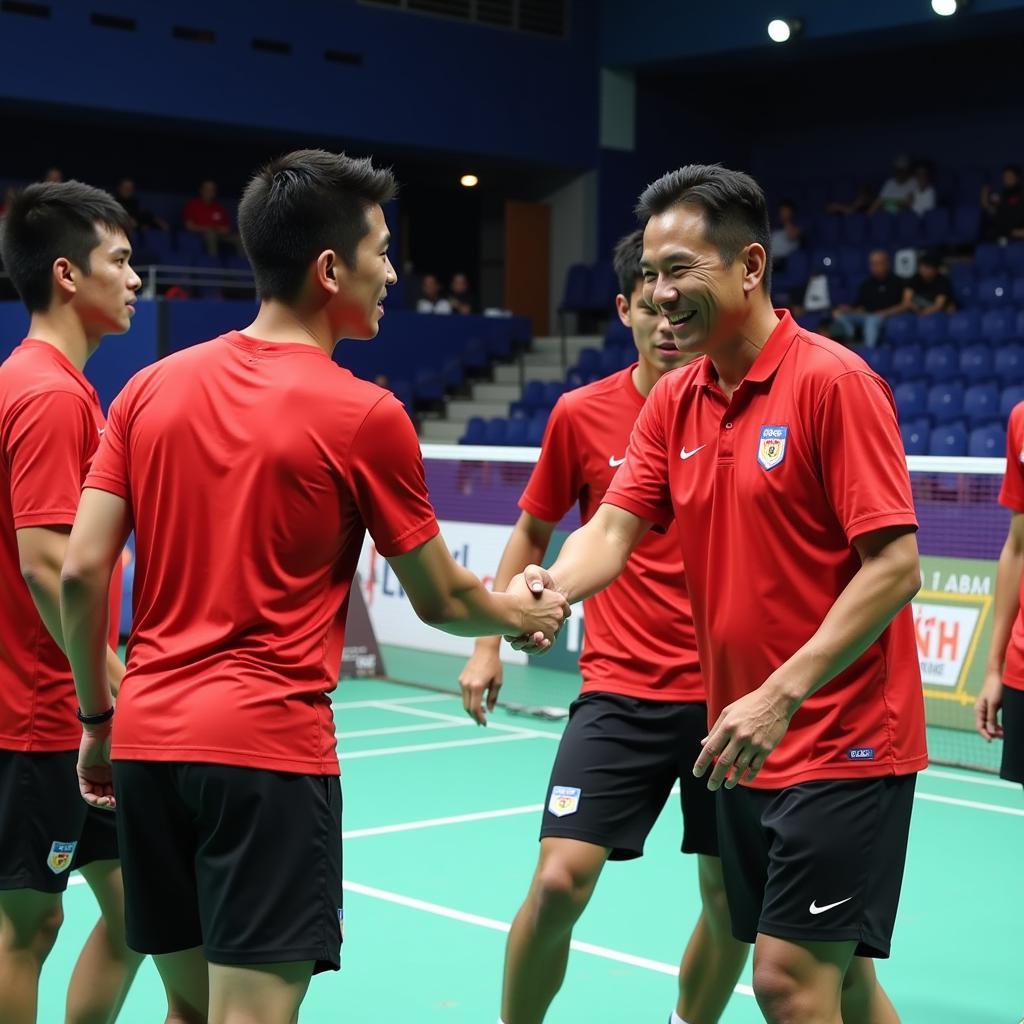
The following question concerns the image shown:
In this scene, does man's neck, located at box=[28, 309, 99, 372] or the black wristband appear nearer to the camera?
the black wristband

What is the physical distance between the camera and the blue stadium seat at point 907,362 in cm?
1650

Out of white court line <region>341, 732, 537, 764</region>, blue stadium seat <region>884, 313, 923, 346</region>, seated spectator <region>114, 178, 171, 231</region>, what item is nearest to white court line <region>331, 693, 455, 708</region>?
white court line <region>341, 732, 537, 764</region>

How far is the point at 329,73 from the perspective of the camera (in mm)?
21703

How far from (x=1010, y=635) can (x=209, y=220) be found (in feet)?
57.7

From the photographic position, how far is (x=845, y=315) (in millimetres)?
18406

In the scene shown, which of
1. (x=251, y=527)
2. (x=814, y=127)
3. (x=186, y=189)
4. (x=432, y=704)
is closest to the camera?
(x=251, y=527)

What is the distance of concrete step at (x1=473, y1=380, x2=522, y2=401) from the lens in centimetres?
2125

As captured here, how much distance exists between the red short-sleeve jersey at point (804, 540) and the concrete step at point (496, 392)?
57.8ft

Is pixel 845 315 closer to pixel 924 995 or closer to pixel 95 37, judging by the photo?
pixel 95 37

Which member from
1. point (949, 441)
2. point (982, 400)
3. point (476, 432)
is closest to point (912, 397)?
point (982, 400)

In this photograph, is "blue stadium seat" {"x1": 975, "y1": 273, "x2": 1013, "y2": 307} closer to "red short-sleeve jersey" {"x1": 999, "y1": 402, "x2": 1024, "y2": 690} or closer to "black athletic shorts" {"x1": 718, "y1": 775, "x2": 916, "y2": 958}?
"red short-sleeve jersey" {"x1": 999, "y1": 402, "x2": 1024, "y2": 690}

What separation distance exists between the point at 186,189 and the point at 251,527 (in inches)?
846

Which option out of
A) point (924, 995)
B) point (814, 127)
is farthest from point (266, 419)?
point (814, 127)

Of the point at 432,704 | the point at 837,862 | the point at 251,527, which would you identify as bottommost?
the point at 432,704
